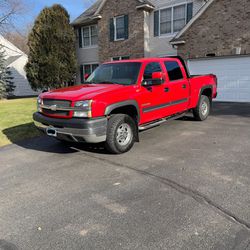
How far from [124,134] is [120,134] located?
5.1 inches

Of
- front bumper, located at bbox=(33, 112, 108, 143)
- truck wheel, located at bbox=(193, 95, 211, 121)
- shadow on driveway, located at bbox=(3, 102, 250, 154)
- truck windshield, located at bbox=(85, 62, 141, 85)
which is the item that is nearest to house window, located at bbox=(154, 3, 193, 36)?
truck wheel, located at bbox=(193, 95, 211, 121)

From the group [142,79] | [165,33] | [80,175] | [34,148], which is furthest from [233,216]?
[165,33]

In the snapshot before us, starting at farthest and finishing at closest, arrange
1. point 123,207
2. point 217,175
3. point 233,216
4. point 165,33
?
point 165,33, point 217,175, point 123,207, point 233,216

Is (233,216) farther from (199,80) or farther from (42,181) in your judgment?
(199,80)

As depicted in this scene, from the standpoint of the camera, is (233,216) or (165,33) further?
(165,33)

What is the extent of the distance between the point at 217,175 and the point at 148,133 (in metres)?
3.17

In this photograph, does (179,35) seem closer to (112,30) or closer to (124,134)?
(112,30)

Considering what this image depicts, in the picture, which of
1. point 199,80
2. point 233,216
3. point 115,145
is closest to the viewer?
point 233,216

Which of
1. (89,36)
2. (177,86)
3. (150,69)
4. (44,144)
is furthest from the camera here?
(89,36)

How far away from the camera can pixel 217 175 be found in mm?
4234

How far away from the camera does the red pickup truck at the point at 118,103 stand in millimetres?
4848

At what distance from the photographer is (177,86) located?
22.7ft

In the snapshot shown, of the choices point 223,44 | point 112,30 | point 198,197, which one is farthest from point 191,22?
point 198,197

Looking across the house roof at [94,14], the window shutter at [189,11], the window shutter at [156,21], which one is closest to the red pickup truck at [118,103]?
the window shutter at [189,11]
